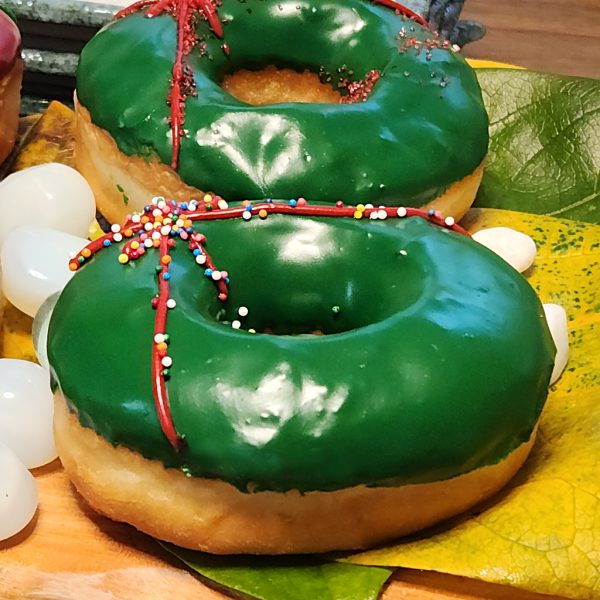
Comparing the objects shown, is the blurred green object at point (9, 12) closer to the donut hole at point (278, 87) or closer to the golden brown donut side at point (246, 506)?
the donut hole at point (278, 87)

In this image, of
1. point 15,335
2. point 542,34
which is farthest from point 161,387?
point 542,34

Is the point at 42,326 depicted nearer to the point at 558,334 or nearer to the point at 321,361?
the point at 321,361

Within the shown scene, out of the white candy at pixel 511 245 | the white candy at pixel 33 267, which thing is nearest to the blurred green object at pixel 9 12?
the white candy at pixel 33 267

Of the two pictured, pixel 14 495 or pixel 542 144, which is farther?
pixel 542 144

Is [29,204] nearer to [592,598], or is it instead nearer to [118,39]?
[118,39]

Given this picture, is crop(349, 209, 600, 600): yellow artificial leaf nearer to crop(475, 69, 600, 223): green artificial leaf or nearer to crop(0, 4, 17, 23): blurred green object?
crop(475, 69, 600, 223): green artificial leaf

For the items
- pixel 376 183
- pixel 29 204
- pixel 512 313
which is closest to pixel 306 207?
pixel 376 183

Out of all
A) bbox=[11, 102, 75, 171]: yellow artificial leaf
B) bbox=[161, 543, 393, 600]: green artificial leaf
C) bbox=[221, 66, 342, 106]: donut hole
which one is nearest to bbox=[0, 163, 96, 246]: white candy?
bbox=[11, 102, 75, 171]: yellow artificial leaf
